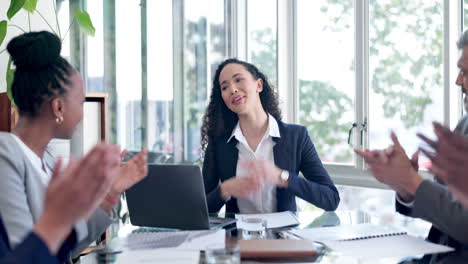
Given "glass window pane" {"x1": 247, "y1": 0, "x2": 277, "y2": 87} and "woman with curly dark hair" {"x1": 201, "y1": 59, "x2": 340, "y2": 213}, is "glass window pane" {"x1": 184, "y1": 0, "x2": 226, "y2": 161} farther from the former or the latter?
"woman with curly dark hair" {"x1": 201, "y1": 59, "x2": 340, "y2": 213}

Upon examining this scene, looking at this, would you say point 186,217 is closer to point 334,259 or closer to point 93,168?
point 334,259

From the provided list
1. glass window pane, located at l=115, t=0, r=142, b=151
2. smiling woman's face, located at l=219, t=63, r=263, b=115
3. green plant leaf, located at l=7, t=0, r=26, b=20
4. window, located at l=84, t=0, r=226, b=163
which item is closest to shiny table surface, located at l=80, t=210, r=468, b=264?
smiling woman's face, located at l=219, t=63, r=263, b=115

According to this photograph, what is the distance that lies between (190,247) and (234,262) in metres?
0.28

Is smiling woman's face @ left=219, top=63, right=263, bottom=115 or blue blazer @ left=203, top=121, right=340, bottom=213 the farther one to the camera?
smiling woman's face @ left=219, top=63, right=263, bottom=115

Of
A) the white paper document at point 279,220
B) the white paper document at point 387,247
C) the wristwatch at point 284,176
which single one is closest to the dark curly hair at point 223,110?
the wristwatch at point 284,176

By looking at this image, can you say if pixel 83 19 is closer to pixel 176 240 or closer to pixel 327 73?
pixel 327 73

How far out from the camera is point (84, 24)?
3.34m

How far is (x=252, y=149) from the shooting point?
2.46m

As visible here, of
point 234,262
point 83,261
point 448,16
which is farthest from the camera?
point 448,16

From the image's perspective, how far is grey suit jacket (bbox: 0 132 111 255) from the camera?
1.19 meters

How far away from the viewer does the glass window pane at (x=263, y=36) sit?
158 inches

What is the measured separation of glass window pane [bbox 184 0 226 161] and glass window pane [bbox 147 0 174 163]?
162 millimetres

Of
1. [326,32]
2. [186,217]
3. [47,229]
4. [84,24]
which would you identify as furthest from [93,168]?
[326,32]

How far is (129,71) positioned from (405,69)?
Answer: 2.57 m
